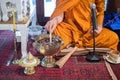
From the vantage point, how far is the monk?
83.0 inches

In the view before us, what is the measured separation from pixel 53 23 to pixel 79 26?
0.25m

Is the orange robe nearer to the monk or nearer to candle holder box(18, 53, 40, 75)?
the monk

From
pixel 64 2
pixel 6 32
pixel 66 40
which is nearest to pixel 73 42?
pixel 66 40

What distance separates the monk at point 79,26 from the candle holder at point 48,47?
133 mm

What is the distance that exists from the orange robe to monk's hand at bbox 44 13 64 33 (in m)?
0.03

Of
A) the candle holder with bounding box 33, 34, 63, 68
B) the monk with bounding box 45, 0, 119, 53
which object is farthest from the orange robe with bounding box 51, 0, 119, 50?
the candle holder with bounding box 33, 34, 63, 68

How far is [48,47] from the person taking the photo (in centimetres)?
180

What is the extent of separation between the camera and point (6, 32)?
105 inches

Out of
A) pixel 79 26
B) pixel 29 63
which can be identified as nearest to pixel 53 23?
pixel 79 26

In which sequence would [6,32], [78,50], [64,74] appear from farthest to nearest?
[6,32] < [78,50] < [64,74]

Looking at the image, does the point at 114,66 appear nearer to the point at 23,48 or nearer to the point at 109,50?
the point at 109,50

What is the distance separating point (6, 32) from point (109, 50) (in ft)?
3.84

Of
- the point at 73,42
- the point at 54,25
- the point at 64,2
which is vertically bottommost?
the point at 73,42

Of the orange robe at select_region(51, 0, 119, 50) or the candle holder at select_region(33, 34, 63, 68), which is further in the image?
the orange robe at select_region(51, 0, 119, 50)
